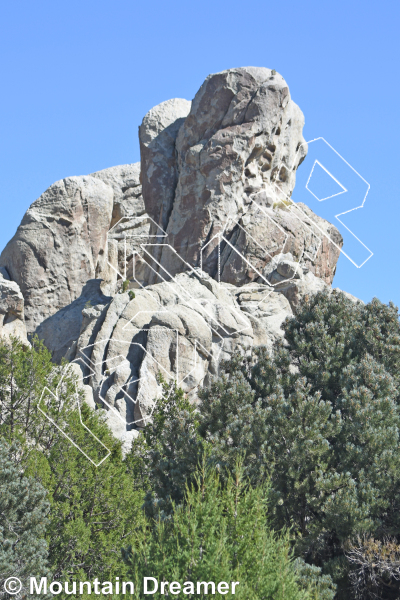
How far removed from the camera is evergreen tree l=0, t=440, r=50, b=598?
1712cm

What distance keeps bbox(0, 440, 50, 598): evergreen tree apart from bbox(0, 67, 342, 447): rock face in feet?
39.5

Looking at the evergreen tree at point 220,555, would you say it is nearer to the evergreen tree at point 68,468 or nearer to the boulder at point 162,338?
the evergreen tree at point 68,468

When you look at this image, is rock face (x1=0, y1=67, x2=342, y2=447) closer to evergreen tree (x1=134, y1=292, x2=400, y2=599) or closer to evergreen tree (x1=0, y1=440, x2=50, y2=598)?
evergreen tree (x1=134, y1=292, x2=400, y2=599)

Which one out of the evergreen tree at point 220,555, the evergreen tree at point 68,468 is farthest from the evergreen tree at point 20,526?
the evergreen tree at point 220,555

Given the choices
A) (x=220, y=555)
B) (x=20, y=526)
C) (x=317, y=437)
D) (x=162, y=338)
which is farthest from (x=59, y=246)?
(x=220, y=555)

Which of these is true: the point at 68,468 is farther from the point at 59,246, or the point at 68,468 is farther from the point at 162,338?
the point at 59,246

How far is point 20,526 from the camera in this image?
1841 cm

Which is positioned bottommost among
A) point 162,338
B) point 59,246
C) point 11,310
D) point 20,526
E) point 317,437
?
point 20,526

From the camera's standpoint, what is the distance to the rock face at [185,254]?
36188 millimetres

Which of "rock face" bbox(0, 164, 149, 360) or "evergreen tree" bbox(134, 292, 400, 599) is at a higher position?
"rock face" bbox(0, 164, 149, 360)

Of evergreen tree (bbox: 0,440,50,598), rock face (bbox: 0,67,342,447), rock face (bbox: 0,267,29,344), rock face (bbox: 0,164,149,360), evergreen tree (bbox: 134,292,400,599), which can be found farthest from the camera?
rock face (bbox: 0,164,149,360)

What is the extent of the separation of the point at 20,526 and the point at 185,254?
30.1m

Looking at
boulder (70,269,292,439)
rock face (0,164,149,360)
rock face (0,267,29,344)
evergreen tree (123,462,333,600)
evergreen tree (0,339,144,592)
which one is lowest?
evergreen tree (123,462,333,600)

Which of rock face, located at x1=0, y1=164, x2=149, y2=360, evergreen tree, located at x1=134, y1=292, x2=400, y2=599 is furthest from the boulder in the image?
rock face, located at x1=0, y1=164, x2=149, y2=360
